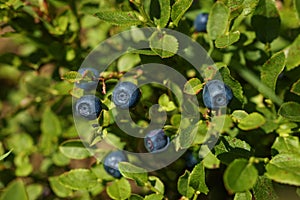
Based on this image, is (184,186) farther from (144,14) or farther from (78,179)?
(144,14)

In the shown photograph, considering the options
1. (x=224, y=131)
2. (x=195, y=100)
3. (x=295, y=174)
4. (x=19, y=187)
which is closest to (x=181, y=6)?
(x=195, y=100)

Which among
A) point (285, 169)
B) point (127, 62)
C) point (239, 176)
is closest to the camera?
point (239, 176)

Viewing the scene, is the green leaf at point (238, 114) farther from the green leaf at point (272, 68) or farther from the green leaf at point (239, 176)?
the green leaf at point (239, 176)

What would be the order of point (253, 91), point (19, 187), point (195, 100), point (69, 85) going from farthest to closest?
point (253, 91)
point (69, 85)
point (195, 100)
point (19, 187)

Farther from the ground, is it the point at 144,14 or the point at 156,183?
the point at 144,14

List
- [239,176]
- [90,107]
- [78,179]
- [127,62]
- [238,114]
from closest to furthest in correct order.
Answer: [239,176]
[90,107]
[238,114]
[78,179]
[127,62]

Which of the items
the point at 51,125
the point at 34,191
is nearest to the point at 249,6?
the point at 51,125

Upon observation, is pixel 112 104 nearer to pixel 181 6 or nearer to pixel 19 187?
pixel 181 6
